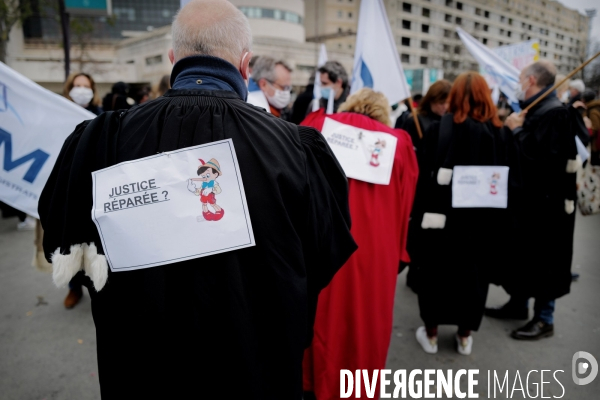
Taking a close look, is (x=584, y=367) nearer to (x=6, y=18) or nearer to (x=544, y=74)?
(x=544, y=74)

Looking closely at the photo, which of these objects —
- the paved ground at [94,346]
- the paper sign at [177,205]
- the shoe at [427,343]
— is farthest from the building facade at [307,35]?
the paper sign at [177,205]

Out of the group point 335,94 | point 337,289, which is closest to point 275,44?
point 335,94

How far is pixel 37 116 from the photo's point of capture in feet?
8.12

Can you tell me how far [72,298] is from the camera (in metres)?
3.75

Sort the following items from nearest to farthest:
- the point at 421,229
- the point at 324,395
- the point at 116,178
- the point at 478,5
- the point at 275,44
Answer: the point at 116,178, the point at 324,395, the point at 421,229, the point at 275,44, the point at 478,5

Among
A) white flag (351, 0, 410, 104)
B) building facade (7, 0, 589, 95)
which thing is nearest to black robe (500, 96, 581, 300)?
white flag (351, 0, 410, 104)

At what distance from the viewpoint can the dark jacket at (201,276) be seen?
1.19 meters

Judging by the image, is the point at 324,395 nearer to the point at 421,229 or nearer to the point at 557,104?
the point at 421,229

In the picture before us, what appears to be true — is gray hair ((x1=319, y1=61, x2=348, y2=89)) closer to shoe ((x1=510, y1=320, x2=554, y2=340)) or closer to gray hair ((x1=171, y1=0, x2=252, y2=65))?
shoe ((x1=510, y1=320, x2=554, y2=340))

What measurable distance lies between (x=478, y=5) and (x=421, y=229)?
77160mm

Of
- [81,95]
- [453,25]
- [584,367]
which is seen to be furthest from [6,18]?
[453,25]

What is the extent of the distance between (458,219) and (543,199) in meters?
0.88

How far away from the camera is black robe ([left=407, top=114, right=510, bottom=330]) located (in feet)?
9.36

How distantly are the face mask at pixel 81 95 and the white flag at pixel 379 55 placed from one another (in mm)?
2687
